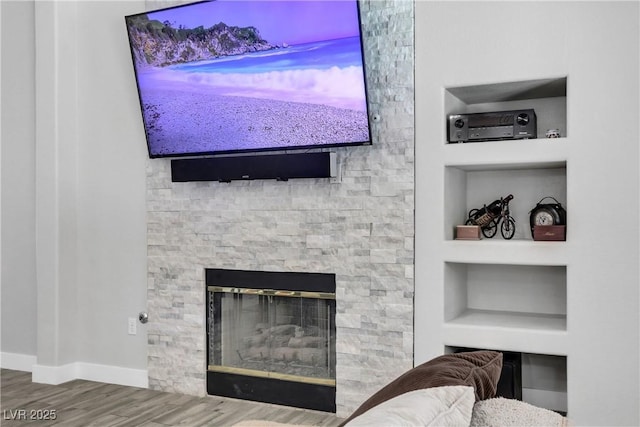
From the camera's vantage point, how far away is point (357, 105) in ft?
10.6

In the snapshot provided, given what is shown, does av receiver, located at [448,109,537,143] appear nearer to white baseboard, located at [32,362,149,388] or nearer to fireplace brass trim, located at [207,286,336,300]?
fireplace brass trim, located at [207,286,336,300]

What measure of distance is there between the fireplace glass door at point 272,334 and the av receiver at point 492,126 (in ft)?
3.79

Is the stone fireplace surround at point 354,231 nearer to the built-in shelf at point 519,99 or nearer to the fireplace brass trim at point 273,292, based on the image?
the fireplace brass trim at point 273,292

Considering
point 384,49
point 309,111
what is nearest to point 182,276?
point 309,111

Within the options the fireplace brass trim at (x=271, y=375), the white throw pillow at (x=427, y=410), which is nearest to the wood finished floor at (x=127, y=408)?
the fireplace brass trim at (x=271, y=375)

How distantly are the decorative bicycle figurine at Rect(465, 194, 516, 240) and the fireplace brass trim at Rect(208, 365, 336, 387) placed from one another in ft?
3.95

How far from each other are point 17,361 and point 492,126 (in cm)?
370

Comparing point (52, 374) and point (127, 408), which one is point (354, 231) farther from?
point (52, 374)

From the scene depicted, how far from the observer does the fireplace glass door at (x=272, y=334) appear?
11.7ft

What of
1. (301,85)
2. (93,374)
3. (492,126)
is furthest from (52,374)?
(492,126)

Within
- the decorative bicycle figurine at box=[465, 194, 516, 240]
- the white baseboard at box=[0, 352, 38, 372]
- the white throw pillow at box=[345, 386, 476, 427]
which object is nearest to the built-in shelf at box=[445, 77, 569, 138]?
the decorative bicycle figurine at box=[465, 194, 516, 240]

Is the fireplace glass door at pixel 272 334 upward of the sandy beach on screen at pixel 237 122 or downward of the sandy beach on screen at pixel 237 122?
downward

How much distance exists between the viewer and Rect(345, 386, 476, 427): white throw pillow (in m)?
1.06

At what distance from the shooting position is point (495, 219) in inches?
132
